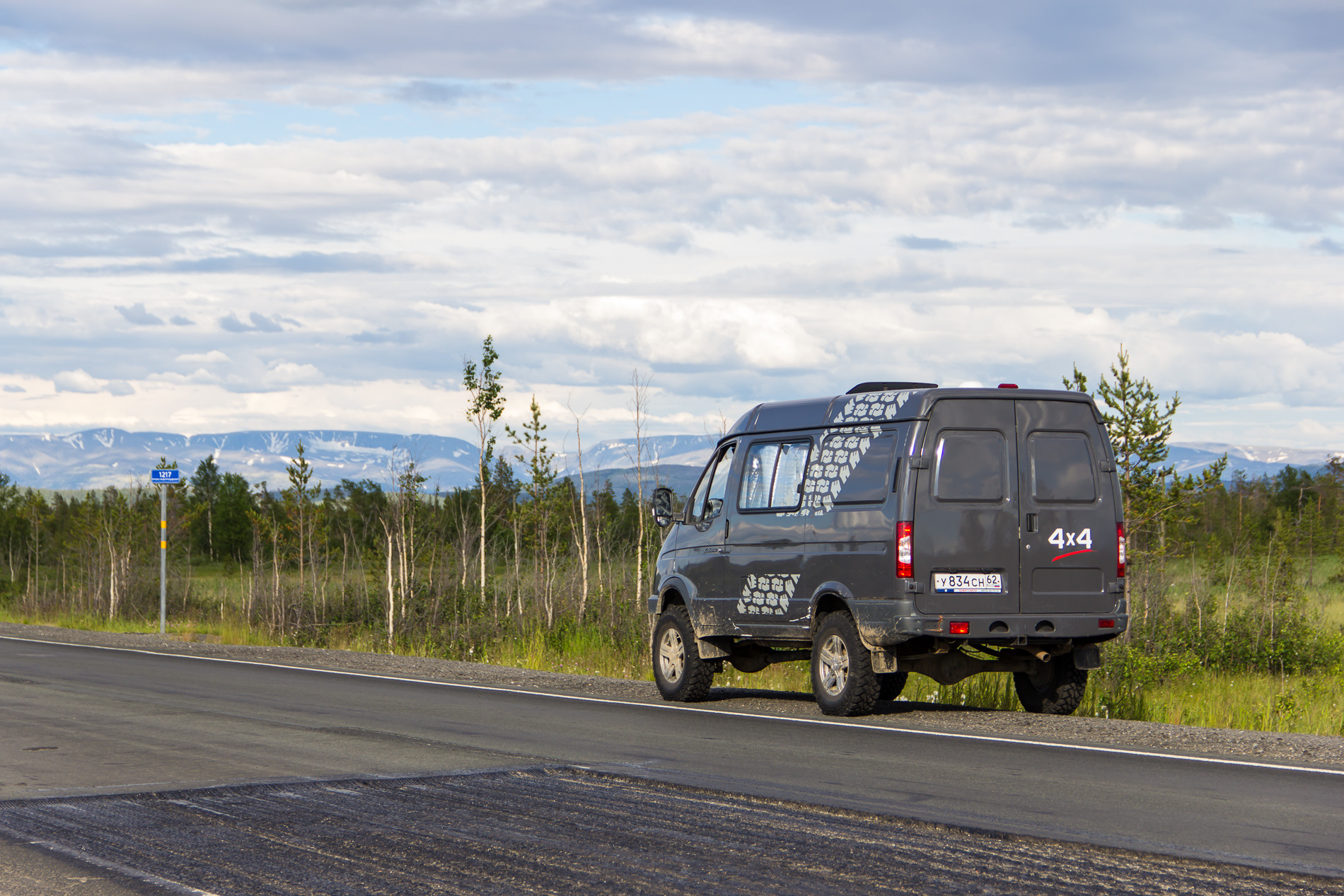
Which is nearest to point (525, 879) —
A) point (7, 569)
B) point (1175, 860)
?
point (1175, 860)

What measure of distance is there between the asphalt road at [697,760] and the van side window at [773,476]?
79.6 inches

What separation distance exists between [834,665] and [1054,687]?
2.26m

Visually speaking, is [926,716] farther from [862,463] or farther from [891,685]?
[862,463]

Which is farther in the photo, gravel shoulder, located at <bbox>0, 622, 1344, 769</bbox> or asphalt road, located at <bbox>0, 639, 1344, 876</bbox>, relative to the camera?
gravel shoulder, located at <bbox>0, 622, 1344, 769</bbox>

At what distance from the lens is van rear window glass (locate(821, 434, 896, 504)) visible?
11758 millimetres

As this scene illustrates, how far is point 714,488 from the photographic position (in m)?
14.1

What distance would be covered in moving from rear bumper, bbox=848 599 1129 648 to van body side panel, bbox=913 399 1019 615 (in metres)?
0.09

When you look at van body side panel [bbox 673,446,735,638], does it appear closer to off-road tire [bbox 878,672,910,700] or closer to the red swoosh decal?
off-road tire [bbox 878,672,910,700]

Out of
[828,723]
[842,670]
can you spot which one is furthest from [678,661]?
[828,723]

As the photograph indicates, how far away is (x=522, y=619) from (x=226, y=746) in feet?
41.1

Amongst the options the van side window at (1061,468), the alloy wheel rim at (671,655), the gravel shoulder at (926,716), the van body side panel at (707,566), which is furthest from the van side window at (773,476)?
the van side window at (1061,468)

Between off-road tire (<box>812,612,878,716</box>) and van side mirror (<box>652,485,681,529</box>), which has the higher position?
van side mirror (<box>652,485,681,529</box>)

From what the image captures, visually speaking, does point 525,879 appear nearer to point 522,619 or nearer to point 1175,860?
point 1175,860

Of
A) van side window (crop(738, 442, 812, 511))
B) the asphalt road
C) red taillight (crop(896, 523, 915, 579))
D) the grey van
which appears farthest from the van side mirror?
red taillight (crop(896, 523, 915, 579))
